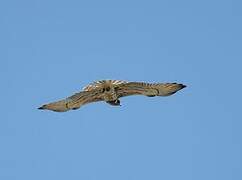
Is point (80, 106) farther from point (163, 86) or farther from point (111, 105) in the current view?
point (163, 86)

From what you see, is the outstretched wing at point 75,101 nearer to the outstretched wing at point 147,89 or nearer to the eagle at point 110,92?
the eagle at point 110,92

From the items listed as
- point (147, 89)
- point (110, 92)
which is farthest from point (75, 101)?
point (147, 89)

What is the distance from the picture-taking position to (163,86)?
48094mm

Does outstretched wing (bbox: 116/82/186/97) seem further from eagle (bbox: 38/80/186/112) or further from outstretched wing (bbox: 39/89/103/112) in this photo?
outstretched wing (bbox: 39/89/103/112)

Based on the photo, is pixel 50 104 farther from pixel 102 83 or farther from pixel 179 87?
pixel 179 87

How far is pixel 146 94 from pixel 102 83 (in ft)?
9.82

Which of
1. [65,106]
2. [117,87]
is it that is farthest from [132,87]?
[65,106]

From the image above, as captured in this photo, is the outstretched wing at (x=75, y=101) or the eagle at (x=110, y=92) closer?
the eagle at (x=110, y=92)

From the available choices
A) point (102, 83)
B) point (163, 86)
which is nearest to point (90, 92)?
point (102, 83)

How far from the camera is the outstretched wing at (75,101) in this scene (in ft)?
159

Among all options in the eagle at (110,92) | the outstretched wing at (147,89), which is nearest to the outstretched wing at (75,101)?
the eagle at (110,92)

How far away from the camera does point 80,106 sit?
49.6m

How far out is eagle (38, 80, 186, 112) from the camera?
47719 millimetres

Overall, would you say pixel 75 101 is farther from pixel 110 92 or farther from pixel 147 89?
pixel 147 89
